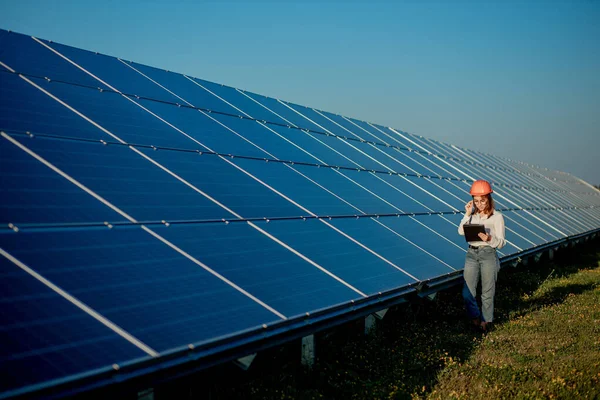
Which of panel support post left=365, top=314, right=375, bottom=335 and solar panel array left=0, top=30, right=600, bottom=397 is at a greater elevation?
solar panel array left=0, top=30, right=600, bottom=397

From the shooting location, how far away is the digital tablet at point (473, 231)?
10078 mm

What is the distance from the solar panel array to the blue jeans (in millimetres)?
335

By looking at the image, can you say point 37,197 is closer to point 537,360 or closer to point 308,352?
point 308,352

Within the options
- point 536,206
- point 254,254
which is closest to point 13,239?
point 254,254

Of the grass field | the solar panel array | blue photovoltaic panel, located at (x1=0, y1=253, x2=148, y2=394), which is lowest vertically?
the grass field

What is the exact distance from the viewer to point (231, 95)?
15320 millimetres

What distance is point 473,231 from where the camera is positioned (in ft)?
33.3

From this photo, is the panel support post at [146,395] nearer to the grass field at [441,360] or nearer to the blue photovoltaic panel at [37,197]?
the grass field at [441,360]

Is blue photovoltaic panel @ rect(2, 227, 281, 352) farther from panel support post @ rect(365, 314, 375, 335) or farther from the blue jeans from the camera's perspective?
the blue jeans

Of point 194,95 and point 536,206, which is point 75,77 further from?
point 536,206

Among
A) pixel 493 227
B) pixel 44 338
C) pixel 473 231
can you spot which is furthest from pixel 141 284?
pixel 493 227

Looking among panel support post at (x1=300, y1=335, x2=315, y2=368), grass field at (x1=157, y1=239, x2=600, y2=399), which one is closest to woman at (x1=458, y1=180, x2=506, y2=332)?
grass field at (x1=157, y1=239, x2=600, y2=399)

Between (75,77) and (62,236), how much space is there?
213 inches

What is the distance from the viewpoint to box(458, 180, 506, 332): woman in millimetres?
10234
